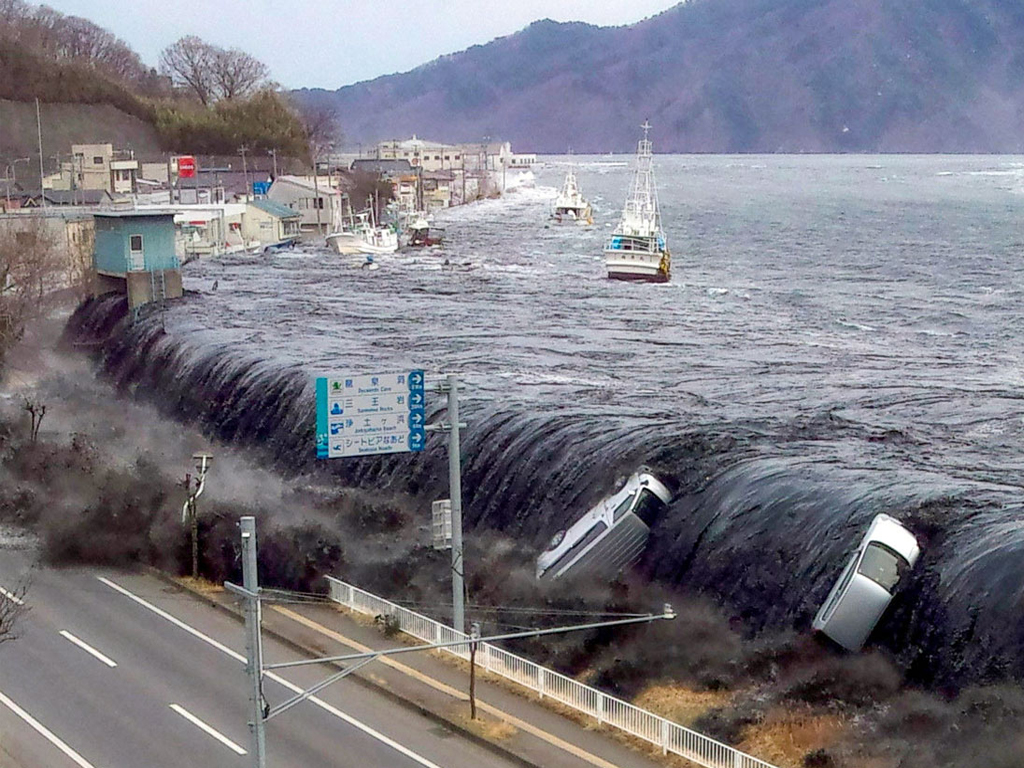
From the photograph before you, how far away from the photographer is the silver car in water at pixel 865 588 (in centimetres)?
1599

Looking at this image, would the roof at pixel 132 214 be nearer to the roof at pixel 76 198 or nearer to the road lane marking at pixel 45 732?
the roof at pixel 76 198

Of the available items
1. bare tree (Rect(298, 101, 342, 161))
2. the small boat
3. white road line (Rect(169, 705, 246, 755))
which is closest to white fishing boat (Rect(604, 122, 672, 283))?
the small boat

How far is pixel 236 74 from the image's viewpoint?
12538 cm

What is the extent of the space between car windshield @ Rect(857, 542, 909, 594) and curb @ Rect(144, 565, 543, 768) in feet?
16.7

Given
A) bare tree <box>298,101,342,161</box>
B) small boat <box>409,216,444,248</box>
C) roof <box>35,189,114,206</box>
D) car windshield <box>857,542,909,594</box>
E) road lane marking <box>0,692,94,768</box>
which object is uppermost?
bare tree <box>298,101,342,161</box>

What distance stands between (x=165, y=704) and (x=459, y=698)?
130 inches

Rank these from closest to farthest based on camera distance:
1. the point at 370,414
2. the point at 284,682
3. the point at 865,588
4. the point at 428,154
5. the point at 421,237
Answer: the point at 284,682, the point at 865,588, the point at 370,414, the point at 421,237, the point at 428,154

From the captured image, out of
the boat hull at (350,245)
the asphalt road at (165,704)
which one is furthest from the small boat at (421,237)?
the asphalt road at (165,704)

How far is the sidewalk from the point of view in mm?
13703

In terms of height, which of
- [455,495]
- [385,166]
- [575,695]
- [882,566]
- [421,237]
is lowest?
[575,695]

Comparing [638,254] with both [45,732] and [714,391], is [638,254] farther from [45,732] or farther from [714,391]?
[45,732]

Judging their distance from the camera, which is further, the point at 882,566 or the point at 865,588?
the point at 882,566

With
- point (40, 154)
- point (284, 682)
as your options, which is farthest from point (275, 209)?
point (284, 682)

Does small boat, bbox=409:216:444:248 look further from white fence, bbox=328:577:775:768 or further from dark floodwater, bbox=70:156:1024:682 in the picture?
white fence, bbox=328:577:775:768
